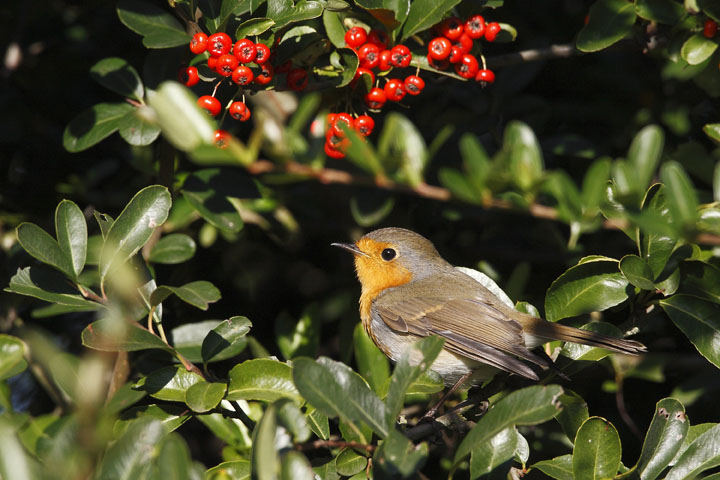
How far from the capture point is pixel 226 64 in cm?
247

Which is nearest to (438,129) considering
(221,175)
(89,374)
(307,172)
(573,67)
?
(573,67)

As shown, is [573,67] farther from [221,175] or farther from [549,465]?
[549,465]

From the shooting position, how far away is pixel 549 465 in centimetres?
241

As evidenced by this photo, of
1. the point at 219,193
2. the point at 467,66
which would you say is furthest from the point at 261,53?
the point at 467,66

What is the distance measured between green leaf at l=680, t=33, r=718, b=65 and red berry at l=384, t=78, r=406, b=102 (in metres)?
1.13

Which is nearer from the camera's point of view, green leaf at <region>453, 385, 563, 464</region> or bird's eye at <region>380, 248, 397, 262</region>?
green leaf at <region>453, 385, 563, 464</region>

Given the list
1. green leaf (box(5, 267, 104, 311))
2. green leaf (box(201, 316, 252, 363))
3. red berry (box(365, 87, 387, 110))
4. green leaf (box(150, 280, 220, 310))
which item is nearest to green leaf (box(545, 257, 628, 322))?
red berry (box(365, 87, 387, 110))

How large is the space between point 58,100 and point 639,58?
3527 millimetres

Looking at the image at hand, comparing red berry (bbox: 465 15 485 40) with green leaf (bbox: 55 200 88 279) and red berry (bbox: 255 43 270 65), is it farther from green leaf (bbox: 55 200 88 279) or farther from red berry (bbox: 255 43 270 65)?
green leaf (bbox: 55 200 88 279)

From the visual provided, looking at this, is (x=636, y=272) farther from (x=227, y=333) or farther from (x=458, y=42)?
(x=227, y=333)

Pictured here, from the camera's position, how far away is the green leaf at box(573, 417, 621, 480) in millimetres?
2234

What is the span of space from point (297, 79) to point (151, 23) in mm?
611

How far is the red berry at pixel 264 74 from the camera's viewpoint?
258cm

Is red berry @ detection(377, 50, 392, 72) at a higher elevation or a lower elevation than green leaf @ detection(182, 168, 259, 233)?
higher
